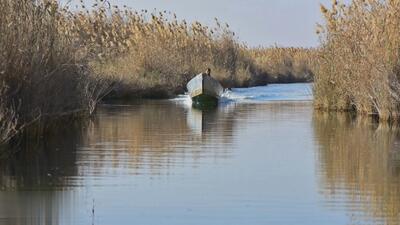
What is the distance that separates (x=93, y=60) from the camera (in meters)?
25.2

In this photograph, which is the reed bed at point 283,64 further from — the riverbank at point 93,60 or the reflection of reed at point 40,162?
the reflection of reed at point 40,162

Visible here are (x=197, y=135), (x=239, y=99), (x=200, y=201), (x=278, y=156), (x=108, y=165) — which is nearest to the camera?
(x=200, y=201)

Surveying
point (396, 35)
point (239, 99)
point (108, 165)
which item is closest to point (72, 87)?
point (108, 165)

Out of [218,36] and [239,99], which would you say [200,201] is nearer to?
[239,99]

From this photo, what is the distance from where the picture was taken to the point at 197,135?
16625mm

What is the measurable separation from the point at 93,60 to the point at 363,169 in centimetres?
1502

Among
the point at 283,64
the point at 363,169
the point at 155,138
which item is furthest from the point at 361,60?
the point at 283,64

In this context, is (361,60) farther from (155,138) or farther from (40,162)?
(40,162)

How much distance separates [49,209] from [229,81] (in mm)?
33653

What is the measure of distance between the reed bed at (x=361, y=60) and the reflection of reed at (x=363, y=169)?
5.22 feet

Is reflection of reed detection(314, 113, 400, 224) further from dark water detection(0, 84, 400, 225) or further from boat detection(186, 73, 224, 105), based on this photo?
boat detection(186, 73, 224, 105)

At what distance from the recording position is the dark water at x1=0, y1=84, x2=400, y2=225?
830cm

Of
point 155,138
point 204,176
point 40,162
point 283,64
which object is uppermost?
point 283,64

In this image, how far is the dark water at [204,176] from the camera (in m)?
8.30
